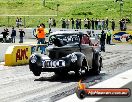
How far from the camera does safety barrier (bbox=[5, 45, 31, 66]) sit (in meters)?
21.9

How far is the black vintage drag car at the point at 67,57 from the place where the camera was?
14.1 m

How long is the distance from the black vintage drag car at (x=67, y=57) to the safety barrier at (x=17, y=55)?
21.6 feet

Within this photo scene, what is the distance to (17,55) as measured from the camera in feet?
73.6

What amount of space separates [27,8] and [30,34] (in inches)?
843

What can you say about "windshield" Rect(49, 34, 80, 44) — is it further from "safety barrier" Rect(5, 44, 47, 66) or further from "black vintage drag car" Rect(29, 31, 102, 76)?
"safety barrier" Rect(5, 44, 47, 66)

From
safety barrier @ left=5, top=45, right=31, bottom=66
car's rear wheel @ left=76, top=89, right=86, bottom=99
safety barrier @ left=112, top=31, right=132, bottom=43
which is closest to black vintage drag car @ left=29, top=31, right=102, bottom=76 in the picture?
safety barrier @ left=5, top=45, right=31, bottom=66

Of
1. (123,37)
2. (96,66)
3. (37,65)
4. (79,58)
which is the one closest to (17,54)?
(96,66)

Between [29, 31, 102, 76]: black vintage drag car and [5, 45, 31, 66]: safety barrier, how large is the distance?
6.59 metres

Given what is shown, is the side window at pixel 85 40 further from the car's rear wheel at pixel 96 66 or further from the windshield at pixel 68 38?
the car's rear wheel at pixel 96 66

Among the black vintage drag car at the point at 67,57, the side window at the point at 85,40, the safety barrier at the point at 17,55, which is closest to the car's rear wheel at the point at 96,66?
the black vintage drag car at the point at 67,57

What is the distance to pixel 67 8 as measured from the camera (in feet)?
235

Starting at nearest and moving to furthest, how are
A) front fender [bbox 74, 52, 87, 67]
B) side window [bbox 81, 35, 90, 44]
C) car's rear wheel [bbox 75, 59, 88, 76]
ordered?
front fender [bbox 74, 52, 87, 67], car's rear wheel [bbox 75, 59, 88, 76], side window [bbox 81, 35, 90, 44]

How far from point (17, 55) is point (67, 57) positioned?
8.69 meters

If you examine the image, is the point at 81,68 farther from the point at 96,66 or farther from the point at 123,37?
the point at 123,37
